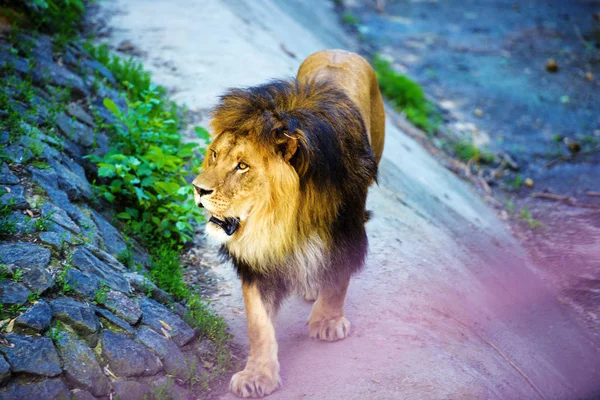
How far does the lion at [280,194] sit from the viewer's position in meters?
3.05

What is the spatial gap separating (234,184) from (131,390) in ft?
3.46

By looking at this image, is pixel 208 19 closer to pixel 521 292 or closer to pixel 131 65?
pixel 131 65

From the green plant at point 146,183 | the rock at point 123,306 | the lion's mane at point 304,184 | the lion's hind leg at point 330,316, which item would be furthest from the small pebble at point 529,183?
the rock at point 123,306

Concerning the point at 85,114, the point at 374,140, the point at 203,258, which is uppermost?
the point at 374,140

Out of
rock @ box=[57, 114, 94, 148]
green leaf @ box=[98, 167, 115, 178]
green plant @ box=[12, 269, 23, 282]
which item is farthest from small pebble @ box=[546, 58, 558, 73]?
green plant @ box=[12, 269, 23, 282]

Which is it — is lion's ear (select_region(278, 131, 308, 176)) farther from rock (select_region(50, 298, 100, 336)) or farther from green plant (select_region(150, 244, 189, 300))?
green plant (select_region(150, 244, 189, 300))

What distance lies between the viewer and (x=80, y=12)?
7.27 metres

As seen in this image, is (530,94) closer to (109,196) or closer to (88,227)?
(109,196)

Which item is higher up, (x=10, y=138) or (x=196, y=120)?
(x=10, y=138)

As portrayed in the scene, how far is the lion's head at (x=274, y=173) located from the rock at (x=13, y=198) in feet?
3.61

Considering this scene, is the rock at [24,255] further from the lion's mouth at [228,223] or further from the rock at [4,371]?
the lion's mouth at [228,223]

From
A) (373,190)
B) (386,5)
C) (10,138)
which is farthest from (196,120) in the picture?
(386,5)

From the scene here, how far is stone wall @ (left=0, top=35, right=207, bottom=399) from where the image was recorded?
9.67 feet

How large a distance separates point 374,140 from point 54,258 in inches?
86.4
